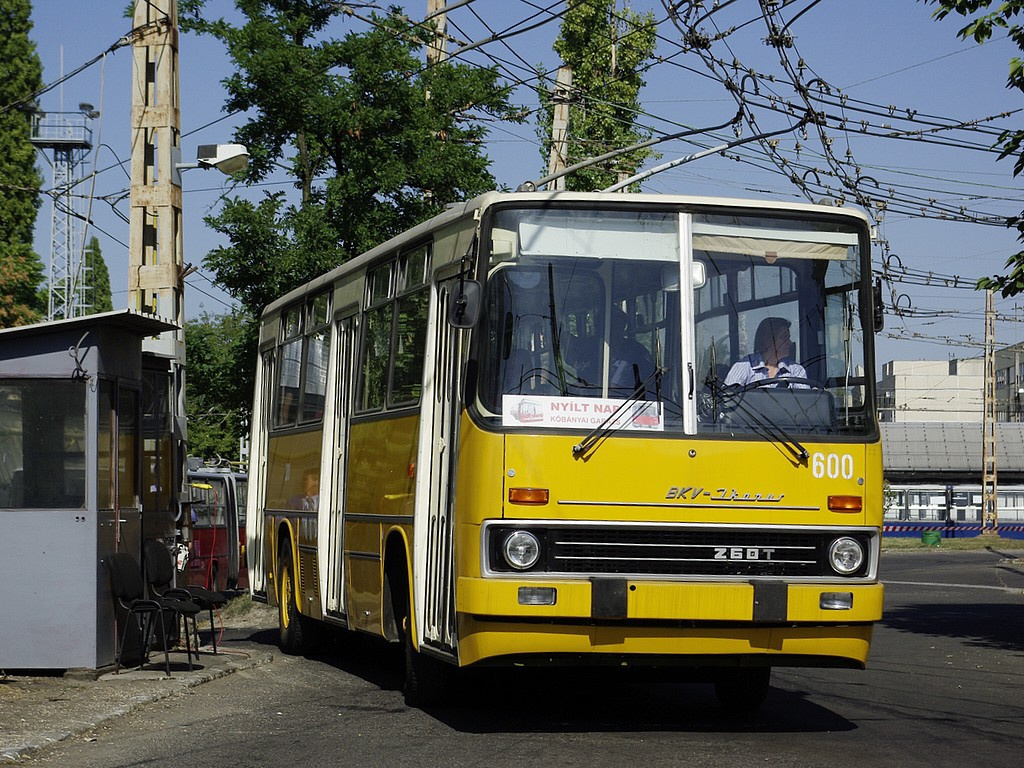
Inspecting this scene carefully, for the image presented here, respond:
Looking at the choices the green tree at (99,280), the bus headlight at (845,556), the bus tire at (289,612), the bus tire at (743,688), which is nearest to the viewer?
the bus headlight at (845,556)

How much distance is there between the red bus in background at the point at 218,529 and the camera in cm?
3250

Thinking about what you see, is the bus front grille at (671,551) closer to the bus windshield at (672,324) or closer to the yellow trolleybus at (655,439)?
the yellow trolleybus at (655,439)

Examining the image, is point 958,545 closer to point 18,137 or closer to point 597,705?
point 18,137

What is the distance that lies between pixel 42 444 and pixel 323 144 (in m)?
15.1

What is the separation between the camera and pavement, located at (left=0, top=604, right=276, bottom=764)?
10422 millimetres

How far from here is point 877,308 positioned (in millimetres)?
10758

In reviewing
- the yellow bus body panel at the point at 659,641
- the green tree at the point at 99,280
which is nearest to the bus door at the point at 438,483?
the yellow bus body panel at the point at 659,641

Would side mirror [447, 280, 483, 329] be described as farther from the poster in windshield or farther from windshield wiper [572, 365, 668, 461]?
windshield wiper [572, 365, 668, 461]

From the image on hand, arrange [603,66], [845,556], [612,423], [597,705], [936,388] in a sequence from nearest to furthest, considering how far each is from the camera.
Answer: [612,423]
[845,556]
[597,705]
[603,66]
[936,388]

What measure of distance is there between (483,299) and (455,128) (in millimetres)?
19392

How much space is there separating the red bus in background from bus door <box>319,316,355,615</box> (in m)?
17.3

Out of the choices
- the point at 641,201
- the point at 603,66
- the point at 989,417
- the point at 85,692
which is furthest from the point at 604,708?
the point at 989,417

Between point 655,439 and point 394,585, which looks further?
point 394,585

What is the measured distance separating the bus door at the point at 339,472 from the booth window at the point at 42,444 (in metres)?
2.12
